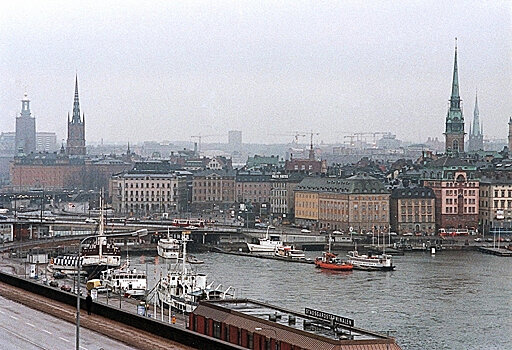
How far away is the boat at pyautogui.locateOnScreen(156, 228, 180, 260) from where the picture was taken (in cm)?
1966

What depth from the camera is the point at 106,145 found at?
170ft

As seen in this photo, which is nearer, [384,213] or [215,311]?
[215,311]

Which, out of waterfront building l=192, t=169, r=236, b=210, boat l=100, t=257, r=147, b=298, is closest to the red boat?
boat l=100, t=257, r=147, b=298

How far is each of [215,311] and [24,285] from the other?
1327 millimetres

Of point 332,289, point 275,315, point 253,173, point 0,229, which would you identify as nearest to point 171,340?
point 275,315

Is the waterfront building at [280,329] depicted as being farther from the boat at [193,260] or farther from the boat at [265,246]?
the boat at [265,246]

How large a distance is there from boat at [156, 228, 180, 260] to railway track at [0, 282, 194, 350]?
38.5 feet

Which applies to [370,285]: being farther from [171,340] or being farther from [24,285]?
[171,340]

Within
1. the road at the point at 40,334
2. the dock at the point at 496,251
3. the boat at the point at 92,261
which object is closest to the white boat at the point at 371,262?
the dock at the point at 496,251

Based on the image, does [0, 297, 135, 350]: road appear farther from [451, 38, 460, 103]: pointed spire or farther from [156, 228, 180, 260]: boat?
[451, 38, 460, 103]: pointed spire

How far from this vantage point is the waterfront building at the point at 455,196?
25.5 meters

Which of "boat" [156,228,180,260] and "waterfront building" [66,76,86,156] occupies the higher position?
"waterfront building" [66,76,86,156]

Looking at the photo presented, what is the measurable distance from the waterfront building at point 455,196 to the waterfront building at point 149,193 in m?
7.21

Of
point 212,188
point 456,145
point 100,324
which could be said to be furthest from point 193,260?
point 456,145
